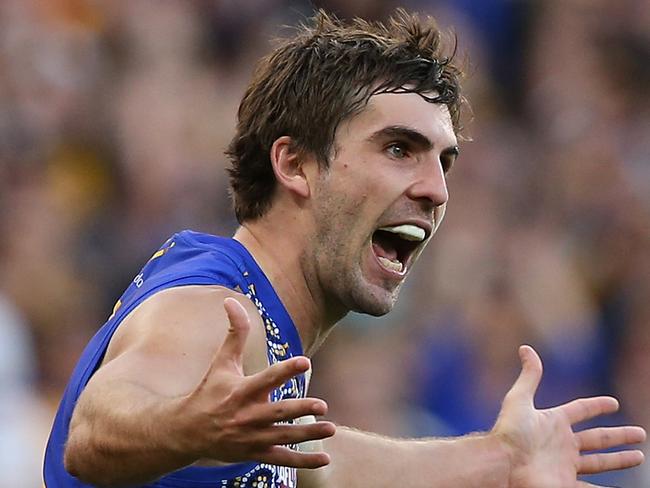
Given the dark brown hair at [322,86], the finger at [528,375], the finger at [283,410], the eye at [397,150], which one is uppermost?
the dark brown hair at [322,86]

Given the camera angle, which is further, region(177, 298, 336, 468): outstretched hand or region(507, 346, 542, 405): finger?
region(507, 346, 542, 405): finger

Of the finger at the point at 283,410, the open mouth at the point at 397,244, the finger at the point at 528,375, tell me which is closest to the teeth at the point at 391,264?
the open mouth at the point at 397,244

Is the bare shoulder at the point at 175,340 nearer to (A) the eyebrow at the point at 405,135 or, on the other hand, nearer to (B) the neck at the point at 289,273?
(B) the neck at the point at 289,273

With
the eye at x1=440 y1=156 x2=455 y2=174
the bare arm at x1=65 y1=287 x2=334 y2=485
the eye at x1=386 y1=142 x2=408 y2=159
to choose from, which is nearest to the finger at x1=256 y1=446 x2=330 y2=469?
the bare arm at x1=65 y1=287 x2=334 y2=485

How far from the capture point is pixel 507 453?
4.56 m

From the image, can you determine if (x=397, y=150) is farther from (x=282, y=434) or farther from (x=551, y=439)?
(x=282, y=434)

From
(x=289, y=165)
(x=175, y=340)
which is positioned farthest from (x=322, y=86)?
(x=175, y=340)

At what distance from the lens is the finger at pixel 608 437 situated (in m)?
4.32

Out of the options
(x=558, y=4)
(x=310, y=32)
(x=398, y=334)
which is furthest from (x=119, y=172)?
(x=310, y=32)

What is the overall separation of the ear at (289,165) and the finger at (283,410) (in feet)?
4.39

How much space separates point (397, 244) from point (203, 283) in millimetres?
879

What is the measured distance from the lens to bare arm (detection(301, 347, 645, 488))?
14.5 feet

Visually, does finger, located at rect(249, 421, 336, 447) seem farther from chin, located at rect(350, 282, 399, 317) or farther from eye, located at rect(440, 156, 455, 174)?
eye, located at rect(440, 156, 455, 174)

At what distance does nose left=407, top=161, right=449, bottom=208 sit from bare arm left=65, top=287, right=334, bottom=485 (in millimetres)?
915
